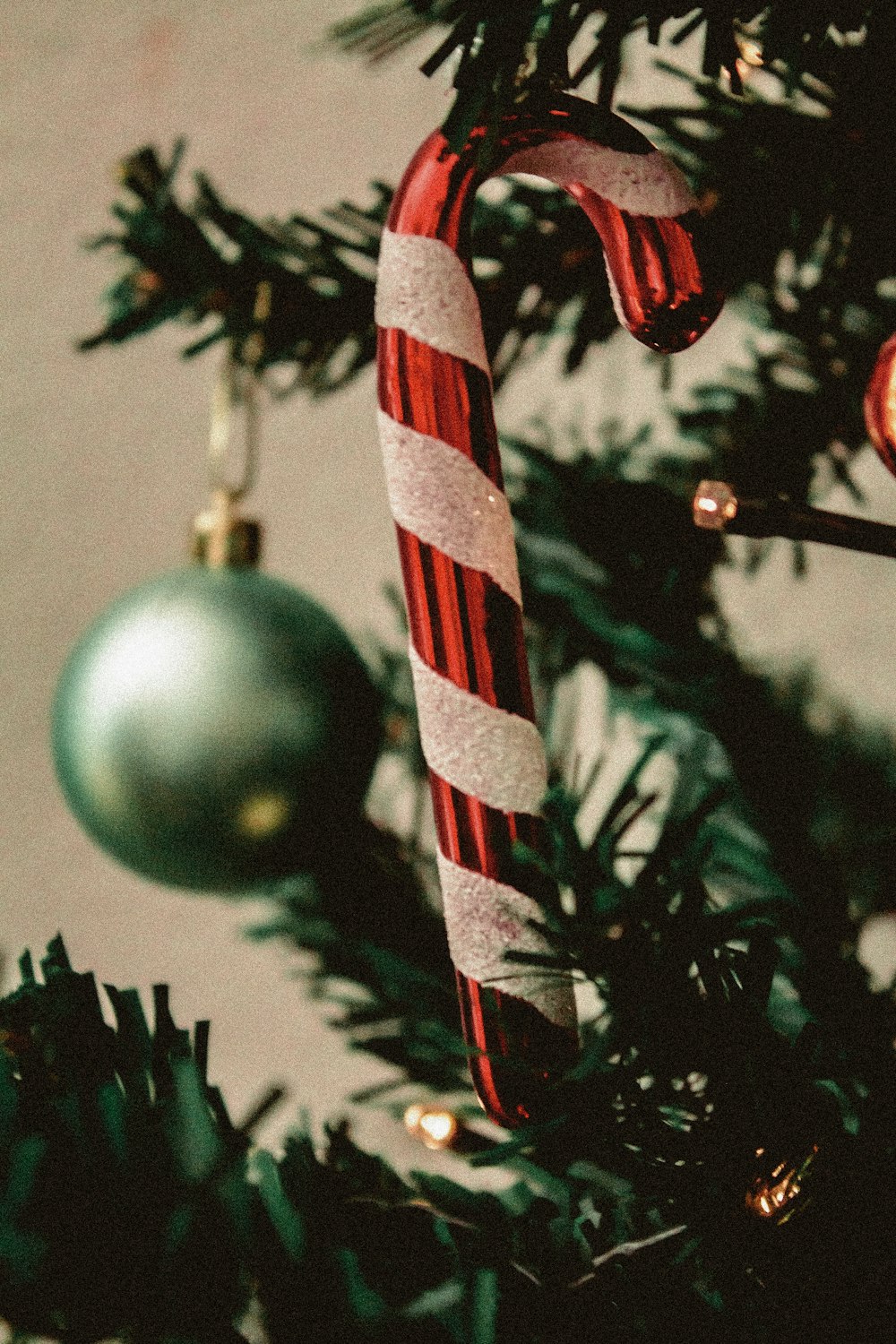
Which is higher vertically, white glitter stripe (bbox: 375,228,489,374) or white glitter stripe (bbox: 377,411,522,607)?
white glitter stripe (bbox: 375,228,489,374)

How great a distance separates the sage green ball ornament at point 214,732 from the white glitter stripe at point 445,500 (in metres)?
0.15

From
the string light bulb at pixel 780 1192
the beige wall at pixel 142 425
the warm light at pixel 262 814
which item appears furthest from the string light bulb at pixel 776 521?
the beige wall at pixel 142 425

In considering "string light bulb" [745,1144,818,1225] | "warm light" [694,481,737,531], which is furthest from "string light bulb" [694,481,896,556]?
"string light bulb" [745,1144,818,1225]

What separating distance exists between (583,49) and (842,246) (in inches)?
17.8

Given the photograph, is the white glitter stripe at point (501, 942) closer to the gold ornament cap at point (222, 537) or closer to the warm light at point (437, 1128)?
the warm light at point (437, 1128)

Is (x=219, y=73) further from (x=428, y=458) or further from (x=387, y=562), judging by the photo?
(x=428, y=458)

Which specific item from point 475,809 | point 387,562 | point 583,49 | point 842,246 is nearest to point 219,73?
point 583,49

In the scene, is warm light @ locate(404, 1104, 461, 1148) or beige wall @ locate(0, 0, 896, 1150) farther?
beige wall @ locate(0, 0, 896, 1150)

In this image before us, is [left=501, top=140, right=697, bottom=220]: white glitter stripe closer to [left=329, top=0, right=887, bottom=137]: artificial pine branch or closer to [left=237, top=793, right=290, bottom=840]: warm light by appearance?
[left=329, top=0, right=887, bottom=137]: artificial pine branch

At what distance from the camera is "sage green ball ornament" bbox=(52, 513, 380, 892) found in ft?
1.24

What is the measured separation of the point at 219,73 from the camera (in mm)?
790

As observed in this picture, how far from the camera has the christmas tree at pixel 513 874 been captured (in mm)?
193

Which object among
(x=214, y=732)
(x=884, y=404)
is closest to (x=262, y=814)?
(x=214, y=732)

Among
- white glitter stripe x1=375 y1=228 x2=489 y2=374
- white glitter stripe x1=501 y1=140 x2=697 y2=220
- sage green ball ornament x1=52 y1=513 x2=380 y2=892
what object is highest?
white glitter stripe x1=501 y1=140 x2=697 y2=220
